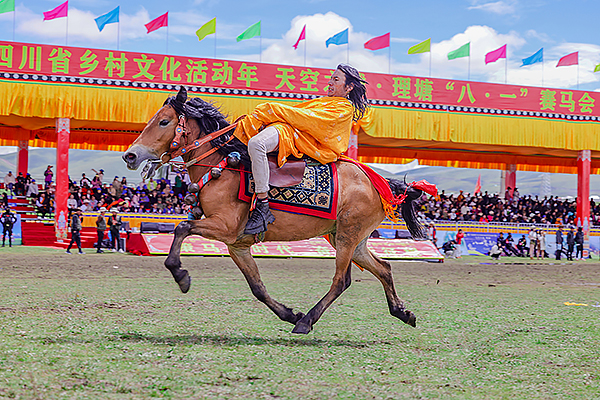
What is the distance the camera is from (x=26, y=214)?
2198cm

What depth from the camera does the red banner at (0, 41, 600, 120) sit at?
19.5m

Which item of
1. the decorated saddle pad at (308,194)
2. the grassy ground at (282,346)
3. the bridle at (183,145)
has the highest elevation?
the bridle at (183,145)

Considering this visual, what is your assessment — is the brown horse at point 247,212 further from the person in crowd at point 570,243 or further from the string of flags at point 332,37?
the person in crowd at point 570,243

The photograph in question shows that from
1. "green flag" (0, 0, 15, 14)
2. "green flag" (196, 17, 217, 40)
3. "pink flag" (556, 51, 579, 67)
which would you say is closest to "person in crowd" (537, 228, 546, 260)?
"pink flag" (556, 51, 579, 67)

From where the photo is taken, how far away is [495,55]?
1046 inches

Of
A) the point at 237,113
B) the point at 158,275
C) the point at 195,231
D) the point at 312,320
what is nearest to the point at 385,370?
the point at 312,320

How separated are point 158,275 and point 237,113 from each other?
382 inches

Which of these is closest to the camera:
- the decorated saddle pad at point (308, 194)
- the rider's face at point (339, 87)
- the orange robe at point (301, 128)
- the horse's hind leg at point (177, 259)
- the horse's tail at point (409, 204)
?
the horse's hind leg at point (177, 259)

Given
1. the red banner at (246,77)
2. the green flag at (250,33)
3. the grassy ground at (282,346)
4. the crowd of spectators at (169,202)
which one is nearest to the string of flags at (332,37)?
the green flag at (250,33)

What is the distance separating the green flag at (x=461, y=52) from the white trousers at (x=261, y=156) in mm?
22034

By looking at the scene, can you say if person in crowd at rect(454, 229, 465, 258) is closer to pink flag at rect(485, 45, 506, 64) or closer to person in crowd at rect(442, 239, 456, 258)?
person in crowd at rect(442, 239, 456, 258)

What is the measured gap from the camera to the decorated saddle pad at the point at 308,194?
208 inches

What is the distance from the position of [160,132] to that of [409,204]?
257 centimetres

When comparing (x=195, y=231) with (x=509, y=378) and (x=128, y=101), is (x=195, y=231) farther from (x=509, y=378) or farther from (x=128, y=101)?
(x=128, y=101)
